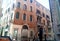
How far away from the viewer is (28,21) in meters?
4.54

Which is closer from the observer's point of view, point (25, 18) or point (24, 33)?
point (24, 33)

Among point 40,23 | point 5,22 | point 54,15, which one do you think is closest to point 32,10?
point 40,23

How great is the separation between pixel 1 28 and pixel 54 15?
2.92m

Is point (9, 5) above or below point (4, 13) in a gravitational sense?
above

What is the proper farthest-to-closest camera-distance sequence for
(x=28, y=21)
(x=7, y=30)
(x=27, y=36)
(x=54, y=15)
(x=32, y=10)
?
(x=32, y=10), (x=28, y=21), (x=27, y=36), (x=7, y=30), (x=54, y=15)

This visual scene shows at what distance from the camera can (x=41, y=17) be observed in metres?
5.00

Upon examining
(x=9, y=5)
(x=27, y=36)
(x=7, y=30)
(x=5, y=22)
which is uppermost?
(x=9, y=5)

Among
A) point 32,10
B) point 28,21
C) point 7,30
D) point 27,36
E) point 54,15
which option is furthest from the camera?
point 32,10

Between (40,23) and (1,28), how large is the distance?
69.8 inches

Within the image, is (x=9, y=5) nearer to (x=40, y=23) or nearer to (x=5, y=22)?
(x=5, y=22)

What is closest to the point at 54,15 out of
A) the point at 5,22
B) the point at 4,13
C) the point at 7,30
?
the point at 7,30

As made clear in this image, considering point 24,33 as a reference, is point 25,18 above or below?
above

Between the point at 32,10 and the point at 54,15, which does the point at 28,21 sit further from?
the point at 54,15

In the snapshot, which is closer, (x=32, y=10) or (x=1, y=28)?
(x=1, y=28)
